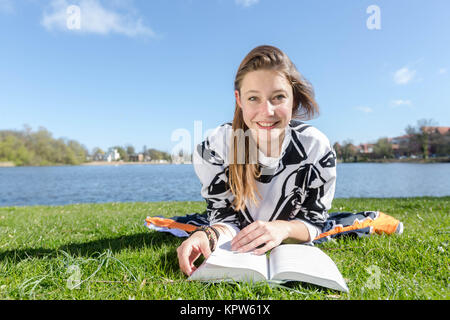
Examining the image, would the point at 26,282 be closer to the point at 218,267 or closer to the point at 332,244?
the point at 218,267

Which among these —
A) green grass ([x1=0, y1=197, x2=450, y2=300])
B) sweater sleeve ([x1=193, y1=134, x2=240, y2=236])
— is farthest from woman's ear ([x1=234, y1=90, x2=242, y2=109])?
green grass ([x1=0, y1=197, x2=450, y2=300])

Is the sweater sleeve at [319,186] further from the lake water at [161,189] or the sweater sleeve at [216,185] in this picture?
the lake water at [161,189]

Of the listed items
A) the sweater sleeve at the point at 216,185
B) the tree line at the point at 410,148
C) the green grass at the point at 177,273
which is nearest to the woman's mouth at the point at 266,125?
the sweater sleeve at the point at 216,185

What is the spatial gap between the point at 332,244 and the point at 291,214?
56 cm

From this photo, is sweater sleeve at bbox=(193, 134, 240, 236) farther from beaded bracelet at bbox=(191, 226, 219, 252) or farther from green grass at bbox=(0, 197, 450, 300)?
green grass at bbox=(0, 197, 450, 300)

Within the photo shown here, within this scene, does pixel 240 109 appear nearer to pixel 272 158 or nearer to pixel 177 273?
pixel 272 158

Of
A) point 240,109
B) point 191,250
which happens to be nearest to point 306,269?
Result: point 191,250

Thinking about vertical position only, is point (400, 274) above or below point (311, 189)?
below

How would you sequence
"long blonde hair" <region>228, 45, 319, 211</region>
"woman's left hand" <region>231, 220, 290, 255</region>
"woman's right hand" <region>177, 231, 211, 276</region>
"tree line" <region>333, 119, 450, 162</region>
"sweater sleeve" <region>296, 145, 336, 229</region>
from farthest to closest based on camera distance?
"tree line" <region>333, 119, 450, 162</region> → "sweater sleeve" <region>296, 145, 336, 229</region> → "long blonde hair" <region>228, 45, 319, 211</region> → "woman's left hand" <region>231, 220, 290, 255</region> → "woman's right hand" <region>177, 231, 211, 276</region>

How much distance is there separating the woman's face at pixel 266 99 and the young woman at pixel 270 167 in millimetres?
14

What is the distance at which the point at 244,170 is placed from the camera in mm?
2656

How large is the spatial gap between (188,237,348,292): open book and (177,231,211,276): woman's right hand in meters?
0.13

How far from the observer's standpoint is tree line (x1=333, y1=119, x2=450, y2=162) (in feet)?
237
